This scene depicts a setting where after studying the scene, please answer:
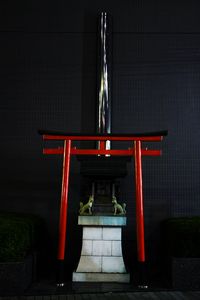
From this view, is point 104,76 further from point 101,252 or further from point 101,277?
point 101,277

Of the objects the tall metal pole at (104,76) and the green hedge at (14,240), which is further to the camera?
the tall metal pole at (104,76)

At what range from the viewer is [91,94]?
15.1ft

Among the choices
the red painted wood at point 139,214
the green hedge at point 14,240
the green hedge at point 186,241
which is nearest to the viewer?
the green hedge at point 14,240

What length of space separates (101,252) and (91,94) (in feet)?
7.53

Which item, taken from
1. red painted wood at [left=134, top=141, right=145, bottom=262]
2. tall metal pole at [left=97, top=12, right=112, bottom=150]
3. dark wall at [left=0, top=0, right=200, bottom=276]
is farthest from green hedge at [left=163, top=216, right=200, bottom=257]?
tall metal pole at [left=97, top=12, right=112, bottom=150]

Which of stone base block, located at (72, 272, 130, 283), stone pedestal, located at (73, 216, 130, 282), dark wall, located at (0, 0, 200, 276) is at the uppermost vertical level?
dark wall, located at (0, 0, 200, 276)

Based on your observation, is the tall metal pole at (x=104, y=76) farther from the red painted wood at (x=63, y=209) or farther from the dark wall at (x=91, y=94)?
the red painted wood at (x=63, y=209)

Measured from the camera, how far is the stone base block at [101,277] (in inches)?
131

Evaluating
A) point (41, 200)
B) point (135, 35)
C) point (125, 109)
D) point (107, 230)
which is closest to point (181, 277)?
point (107, 230)

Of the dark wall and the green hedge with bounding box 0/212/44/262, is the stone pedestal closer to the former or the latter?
the green hedge with bounding box 0/212/44/262

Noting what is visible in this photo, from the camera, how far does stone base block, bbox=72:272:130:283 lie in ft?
10.9

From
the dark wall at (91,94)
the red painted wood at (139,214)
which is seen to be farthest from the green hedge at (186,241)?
the dark wall at (91,94)

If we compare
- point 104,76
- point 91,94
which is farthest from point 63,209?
point 104,76

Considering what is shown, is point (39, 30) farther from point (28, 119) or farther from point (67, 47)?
point (28, 119)
